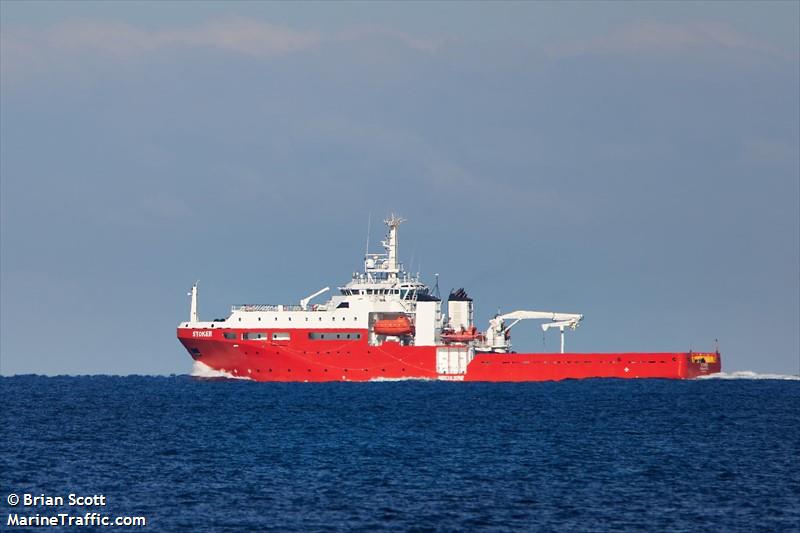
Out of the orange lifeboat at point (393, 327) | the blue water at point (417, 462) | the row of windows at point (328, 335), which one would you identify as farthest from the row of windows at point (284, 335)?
the blue water at point (417, 462)

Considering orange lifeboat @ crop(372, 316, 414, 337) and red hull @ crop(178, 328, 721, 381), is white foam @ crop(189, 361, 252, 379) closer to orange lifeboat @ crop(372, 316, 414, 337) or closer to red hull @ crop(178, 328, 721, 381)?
red hull @ crop(178, 328, 721, 381)

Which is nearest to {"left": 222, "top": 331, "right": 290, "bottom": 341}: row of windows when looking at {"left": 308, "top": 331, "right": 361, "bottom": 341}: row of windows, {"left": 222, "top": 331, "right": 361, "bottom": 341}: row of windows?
{"left": 222, "top": 331, "right": 361, "bottom": 341}: row of windows

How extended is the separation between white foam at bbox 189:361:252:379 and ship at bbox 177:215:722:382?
9.2 inches

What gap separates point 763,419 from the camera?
6150cm

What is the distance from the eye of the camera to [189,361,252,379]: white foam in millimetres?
84669

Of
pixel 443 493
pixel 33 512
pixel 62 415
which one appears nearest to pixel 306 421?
pixel 62 415

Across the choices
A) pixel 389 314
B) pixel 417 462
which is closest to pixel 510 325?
pixel 389 314

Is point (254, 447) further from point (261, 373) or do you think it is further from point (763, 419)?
point (261, 373)

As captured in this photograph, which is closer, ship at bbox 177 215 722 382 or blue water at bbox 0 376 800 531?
blue water at bbox 0 376 800 531

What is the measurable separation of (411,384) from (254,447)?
39.4 m

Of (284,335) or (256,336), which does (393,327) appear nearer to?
(284,335)

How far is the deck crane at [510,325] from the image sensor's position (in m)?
86.2

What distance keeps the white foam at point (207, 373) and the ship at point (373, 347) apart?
235mm

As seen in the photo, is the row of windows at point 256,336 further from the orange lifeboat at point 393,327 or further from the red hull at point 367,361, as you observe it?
the orange lifeboat at point 393,327
